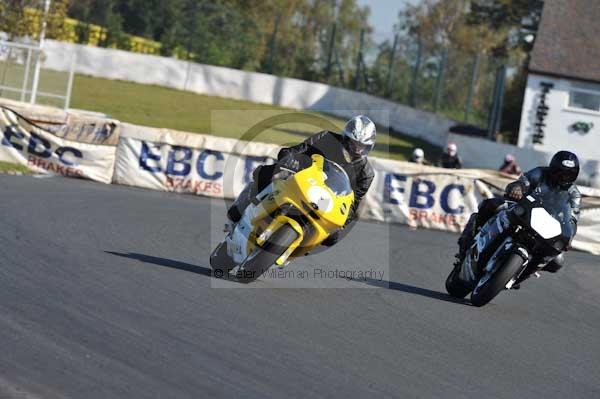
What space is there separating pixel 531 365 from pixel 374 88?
34720mm

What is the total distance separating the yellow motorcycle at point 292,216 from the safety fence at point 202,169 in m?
9.25

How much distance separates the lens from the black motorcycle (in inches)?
369

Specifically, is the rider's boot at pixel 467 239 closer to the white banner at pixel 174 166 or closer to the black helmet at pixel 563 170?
the black helmet at pixel 563 170

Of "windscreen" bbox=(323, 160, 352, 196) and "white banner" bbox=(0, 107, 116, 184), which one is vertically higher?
"windscreen" bbox=(323, 160, 352, 196)

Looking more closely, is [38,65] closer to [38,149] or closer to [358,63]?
[38,149]

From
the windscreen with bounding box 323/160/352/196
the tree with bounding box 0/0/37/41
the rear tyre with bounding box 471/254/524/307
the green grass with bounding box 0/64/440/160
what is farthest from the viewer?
the green grass with bounding box 0/64/440/160

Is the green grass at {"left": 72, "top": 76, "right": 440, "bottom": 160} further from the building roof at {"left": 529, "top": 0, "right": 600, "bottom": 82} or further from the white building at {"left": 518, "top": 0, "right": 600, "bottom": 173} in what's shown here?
the building roof at {"left": 529, "top": 0, "right": 600, "bottom": 82}

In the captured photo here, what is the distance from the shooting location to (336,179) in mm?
8703

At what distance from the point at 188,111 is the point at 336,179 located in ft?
88.5

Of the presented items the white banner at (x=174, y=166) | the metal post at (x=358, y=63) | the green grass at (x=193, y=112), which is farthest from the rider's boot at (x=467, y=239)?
the metal post at (x=358, y=63)

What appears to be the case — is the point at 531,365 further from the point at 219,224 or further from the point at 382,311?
the point at 219,224

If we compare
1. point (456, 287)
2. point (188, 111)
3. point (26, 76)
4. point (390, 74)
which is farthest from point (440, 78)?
point (456, 287)

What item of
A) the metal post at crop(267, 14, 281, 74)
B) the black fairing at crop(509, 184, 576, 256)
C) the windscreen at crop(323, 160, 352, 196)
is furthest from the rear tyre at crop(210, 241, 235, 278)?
the metal post at crop(267, 14, 281, 74)

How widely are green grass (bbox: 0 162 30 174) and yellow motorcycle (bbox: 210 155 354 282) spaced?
9291 mm
